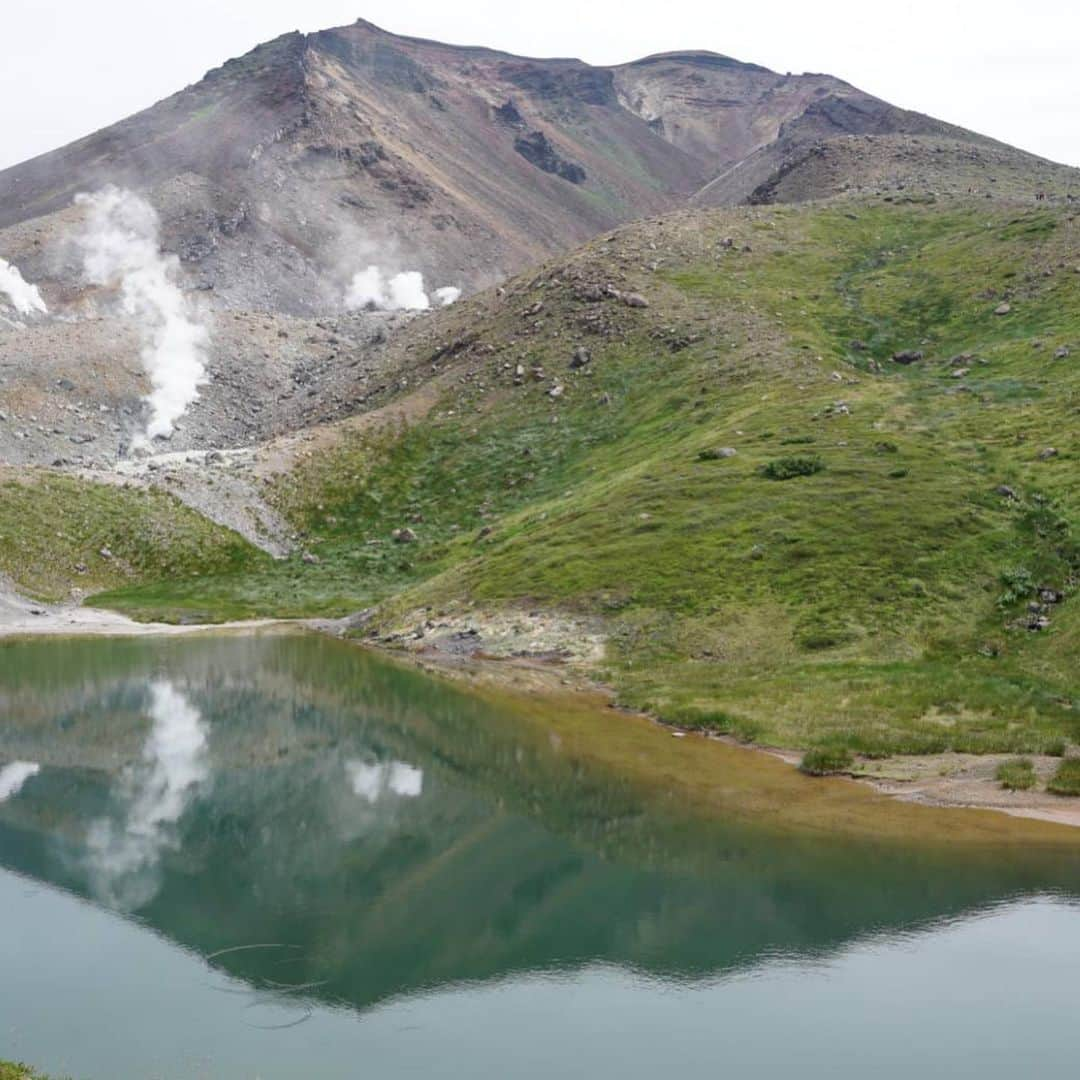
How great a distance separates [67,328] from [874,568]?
131015 millimetres

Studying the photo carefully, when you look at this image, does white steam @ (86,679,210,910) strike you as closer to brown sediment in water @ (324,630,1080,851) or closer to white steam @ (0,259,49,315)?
brown sediment in water @ (324,630,1080,851)

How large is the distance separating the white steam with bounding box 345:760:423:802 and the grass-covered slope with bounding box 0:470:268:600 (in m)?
64.0

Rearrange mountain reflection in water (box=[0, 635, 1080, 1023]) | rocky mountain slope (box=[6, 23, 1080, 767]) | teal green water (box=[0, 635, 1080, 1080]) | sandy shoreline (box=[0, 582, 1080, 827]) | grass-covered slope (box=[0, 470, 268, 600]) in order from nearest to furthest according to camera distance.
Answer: teal green water (box=[0, 635, 1080, 1080]) < mountain reflection in water (box=[0, 635, 1080, 1023]) < sandy shoreline (box=[0, 582, 1080, 827]) < rocky mountain slope (box=[6, 23, 1080, 767]) < grass-covered slope (box=[0, 470, 268, 600])

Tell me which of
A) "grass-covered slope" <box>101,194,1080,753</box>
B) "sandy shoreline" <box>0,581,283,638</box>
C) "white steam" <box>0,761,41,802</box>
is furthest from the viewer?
"sandy shoreline" <box>0,581,283,638</box>

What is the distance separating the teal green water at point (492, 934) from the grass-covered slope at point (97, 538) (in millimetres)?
60624

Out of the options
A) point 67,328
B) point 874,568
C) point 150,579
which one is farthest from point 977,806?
point 67,328

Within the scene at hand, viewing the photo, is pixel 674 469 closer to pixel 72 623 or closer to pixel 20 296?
pixel 72 623

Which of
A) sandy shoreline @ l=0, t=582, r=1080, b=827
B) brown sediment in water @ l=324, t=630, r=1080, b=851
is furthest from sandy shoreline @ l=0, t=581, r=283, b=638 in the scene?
brown sediment in water @ l=324, t=630, r=1080, b=851

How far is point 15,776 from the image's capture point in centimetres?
5112

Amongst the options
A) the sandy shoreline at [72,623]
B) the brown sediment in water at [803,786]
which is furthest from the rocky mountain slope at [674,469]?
the sandy shoreline at [72,623]

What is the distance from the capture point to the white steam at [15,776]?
48.3 meters

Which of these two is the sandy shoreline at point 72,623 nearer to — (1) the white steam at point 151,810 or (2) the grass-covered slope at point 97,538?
(2) the grass-covered slope at point 97,538

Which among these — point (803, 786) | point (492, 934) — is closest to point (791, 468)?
point (803, 786)

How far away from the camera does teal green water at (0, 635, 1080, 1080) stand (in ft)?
84.0
